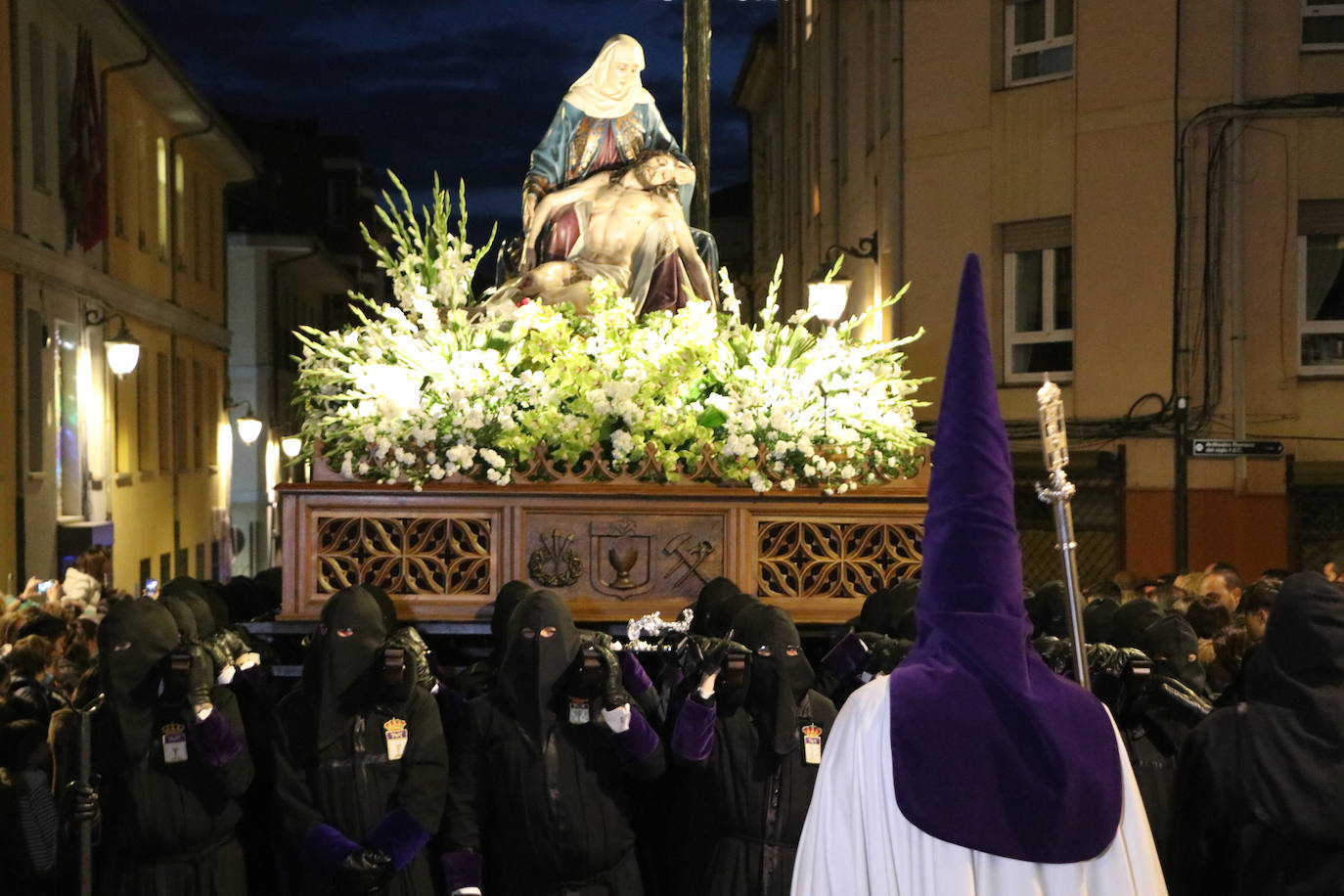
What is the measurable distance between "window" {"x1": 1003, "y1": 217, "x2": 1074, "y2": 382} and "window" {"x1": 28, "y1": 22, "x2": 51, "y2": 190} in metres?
10.3

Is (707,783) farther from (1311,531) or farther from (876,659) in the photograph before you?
(1311,531)

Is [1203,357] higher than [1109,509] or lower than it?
higher

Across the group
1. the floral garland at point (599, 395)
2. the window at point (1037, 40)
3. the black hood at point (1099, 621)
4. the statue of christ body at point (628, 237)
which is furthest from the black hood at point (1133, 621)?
the window at point (1037, 40)

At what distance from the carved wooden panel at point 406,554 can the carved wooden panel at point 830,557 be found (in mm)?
1295

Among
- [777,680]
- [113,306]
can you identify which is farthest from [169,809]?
[113,306]

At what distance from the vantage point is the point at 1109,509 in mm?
16047

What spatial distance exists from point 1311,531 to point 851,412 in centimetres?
921

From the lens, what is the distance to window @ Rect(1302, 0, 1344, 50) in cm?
1554

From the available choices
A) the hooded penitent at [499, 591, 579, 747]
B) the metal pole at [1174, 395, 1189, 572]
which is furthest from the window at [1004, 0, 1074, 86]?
the hooded penitent at [499, 591, 579, 747]

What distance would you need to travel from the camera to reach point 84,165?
18562 millimetres

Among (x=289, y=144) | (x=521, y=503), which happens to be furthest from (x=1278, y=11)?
(x=289, y=144)

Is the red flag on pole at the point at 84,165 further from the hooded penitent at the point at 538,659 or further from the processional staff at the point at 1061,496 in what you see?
the processional staff at the point at 1061,496

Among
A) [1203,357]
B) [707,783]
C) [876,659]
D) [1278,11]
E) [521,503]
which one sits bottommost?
[707,783]

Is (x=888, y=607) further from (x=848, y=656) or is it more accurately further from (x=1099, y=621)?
(x=1099, y=621)
